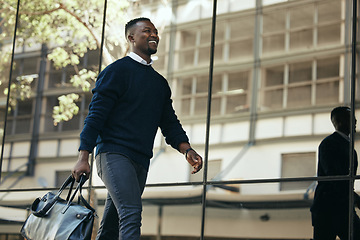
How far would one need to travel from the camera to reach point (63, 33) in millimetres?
8445

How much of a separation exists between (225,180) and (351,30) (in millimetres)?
1791

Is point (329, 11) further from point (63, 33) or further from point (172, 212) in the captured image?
point (63, 33)

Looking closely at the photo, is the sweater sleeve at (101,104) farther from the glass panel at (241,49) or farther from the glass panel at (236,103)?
the glass panel at (241,49)

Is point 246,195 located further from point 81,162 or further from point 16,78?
point 16,78

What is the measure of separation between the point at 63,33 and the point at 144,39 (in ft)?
12.0

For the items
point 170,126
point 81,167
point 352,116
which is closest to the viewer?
point 81,167

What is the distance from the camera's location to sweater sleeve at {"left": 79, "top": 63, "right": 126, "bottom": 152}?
456cm

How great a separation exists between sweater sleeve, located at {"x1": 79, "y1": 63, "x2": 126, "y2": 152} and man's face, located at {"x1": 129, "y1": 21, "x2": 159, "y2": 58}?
0.98ft

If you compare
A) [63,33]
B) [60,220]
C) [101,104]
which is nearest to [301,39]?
[101,104]

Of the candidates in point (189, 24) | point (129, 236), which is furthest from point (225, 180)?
point (129, 236)

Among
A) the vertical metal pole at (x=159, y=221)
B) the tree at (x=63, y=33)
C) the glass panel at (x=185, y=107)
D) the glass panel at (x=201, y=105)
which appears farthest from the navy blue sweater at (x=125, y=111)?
the tree at (x=63, y=33)

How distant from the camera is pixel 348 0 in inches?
233

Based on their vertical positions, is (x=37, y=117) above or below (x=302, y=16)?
below

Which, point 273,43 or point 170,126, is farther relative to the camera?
point 273,43
